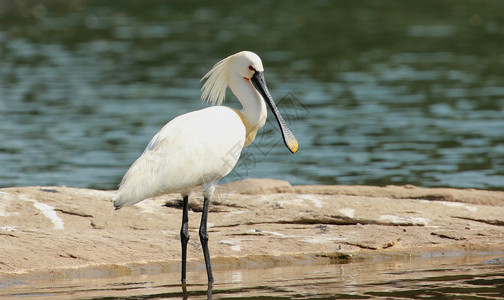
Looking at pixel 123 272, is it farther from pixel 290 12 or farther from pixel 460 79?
pixel 290 12

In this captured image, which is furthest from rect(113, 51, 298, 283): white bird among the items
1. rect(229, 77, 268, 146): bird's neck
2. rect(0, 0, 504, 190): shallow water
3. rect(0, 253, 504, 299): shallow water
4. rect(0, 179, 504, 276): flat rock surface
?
rect(0, 0, 504, 190): shallow water

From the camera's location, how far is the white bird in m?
8.57

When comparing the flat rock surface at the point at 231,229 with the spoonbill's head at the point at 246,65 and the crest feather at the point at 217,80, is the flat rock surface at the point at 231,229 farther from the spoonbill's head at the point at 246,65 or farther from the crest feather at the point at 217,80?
the spoonbill's head at the point at 246,65

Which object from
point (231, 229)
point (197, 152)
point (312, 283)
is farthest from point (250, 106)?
point (312, 283)

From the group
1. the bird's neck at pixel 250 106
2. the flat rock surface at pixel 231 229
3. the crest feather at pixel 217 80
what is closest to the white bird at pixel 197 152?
the bird's neck at pixel 250 106

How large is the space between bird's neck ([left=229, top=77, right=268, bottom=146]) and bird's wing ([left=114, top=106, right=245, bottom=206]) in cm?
26

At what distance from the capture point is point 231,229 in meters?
9.98

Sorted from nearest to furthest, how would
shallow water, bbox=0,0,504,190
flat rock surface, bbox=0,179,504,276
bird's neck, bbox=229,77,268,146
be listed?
1. flat rock surface, bbox=0,179,504,276
2. bird's neck, bbox=229,77,268,146
3. shallow water, bbox=0,0,504,190

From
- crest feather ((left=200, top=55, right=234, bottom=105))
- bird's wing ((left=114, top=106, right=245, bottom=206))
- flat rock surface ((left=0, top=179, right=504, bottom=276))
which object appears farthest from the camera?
crest feather ((left=200, top=55, right=234, bottom=105))

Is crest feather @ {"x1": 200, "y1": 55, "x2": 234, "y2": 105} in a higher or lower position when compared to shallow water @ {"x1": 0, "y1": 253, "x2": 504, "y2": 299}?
higher

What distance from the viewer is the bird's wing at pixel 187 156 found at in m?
8.55

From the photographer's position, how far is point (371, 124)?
20.0 meters

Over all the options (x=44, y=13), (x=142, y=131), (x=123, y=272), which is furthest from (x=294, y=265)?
(x=44, y=13)

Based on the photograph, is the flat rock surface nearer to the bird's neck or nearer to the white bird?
the white bird
